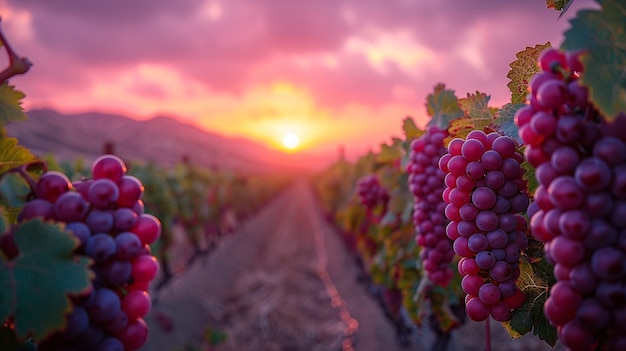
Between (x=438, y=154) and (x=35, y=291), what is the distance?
85.2 inches

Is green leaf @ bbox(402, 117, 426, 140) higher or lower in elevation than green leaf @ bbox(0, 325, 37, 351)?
higher

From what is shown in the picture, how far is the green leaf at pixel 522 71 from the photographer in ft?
5.73

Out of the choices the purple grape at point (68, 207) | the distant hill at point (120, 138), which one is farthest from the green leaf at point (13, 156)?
the distant hill at point (120, 138)

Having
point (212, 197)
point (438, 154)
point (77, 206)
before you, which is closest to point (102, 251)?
point (77, 206)

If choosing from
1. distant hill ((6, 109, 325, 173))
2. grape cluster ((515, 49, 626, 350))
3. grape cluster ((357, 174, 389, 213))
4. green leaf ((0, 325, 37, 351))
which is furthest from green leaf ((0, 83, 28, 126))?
distant hill ((6, 109, 325, 173))

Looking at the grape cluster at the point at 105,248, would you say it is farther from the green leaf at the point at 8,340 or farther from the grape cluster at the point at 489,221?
the grape cluster at the point at 489,221

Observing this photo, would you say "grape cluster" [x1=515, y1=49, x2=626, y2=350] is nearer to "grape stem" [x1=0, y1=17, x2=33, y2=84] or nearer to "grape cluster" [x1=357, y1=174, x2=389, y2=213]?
"grape stem" [x1=0, y1=17, x2=33, y2=84]

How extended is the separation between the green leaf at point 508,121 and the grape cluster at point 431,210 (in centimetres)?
85

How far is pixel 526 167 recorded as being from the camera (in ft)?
5.16

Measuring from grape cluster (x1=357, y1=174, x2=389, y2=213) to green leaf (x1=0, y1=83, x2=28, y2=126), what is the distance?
3.83m

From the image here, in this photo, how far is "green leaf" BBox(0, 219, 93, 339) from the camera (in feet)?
3.69

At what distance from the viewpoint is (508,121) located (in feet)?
5.52

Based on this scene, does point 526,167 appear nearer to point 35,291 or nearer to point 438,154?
point 438,154

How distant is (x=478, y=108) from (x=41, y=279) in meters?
1.81
